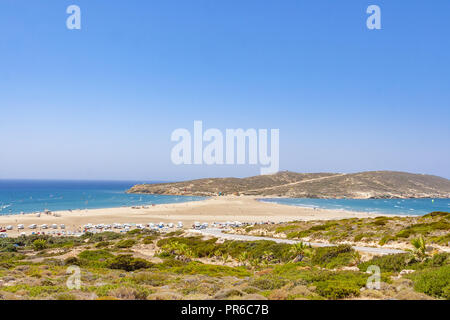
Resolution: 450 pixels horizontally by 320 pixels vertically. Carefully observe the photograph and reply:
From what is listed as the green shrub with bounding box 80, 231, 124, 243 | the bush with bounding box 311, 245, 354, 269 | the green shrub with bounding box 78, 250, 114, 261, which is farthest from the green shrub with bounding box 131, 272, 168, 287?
the green shrub with bounding box 80, 231, 124, 243

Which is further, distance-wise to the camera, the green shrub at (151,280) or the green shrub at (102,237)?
the green shrub at (102,237)

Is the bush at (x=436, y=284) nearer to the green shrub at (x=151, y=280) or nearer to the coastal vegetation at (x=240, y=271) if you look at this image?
the coastal vegetation at (x=240, y=271)

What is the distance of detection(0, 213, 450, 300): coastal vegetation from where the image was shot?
28.0ft

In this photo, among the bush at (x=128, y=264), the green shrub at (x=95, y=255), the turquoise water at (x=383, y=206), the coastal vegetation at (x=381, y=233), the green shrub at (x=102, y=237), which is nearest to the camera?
the bush at (x=128, y=264)

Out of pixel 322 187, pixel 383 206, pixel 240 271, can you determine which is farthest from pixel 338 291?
pixel 322 187

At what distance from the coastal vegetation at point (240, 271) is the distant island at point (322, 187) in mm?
116115

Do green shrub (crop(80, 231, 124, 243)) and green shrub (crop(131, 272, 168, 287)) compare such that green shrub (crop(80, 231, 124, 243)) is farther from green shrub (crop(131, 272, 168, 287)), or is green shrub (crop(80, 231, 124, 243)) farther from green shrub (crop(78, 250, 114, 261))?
green shrub (crop(131, 272, 168, 287))

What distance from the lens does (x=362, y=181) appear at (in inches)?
6585

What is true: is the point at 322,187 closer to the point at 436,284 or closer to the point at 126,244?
the point at 126,244

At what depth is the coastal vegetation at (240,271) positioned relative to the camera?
8547mm

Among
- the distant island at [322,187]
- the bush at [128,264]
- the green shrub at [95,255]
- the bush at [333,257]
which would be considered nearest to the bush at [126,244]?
the green shrub at [95,255]
